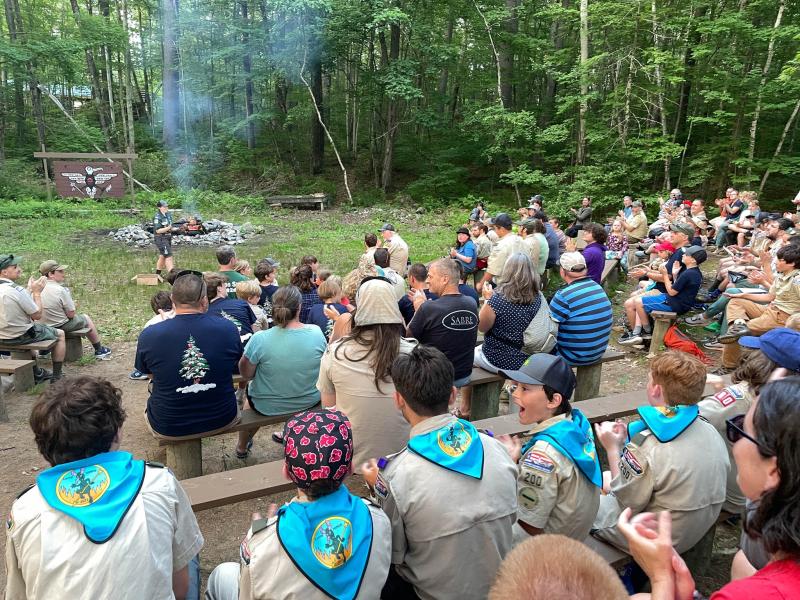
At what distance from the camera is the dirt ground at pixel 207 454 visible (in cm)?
326

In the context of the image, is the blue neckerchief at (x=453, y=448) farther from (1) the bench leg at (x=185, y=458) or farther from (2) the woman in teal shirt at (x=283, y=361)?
(1) the bench leg at (x=185, y=458)

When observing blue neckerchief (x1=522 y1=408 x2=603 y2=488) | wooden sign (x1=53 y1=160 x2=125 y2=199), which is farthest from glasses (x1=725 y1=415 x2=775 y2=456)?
wooden sign (x1=53 y1=160 x2=125 y2=199)

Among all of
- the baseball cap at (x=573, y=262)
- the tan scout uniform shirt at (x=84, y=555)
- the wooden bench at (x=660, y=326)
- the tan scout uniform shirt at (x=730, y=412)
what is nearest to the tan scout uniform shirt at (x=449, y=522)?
the tan scout uniform shirt at (x=84, y=555)

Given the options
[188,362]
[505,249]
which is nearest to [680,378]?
[188,362]

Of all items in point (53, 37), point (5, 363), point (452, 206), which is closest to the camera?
point (5, 363)

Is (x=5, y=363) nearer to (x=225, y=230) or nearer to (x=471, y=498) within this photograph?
(x=471, y=498)

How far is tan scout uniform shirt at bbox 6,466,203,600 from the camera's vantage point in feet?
5.51

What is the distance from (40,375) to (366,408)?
4698mm

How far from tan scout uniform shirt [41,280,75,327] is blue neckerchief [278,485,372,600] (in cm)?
562

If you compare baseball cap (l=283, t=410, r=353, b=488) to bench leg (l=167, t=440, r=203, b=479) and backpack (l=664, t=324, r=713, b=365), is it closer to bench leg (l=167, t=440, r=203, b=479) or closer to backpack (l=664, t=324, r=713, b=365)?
bench leg (l=167, t=440, r=203, b=479)

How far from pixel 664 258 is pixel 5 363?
7.71 meters

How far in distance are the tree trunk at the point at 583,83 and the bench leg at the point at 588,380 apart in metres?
13.9

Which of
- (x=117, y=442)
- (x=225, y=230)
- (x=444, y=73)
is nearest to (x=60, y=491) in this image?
(x=117, y=442)

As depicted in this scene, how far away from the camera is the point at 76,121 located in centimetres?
2784
